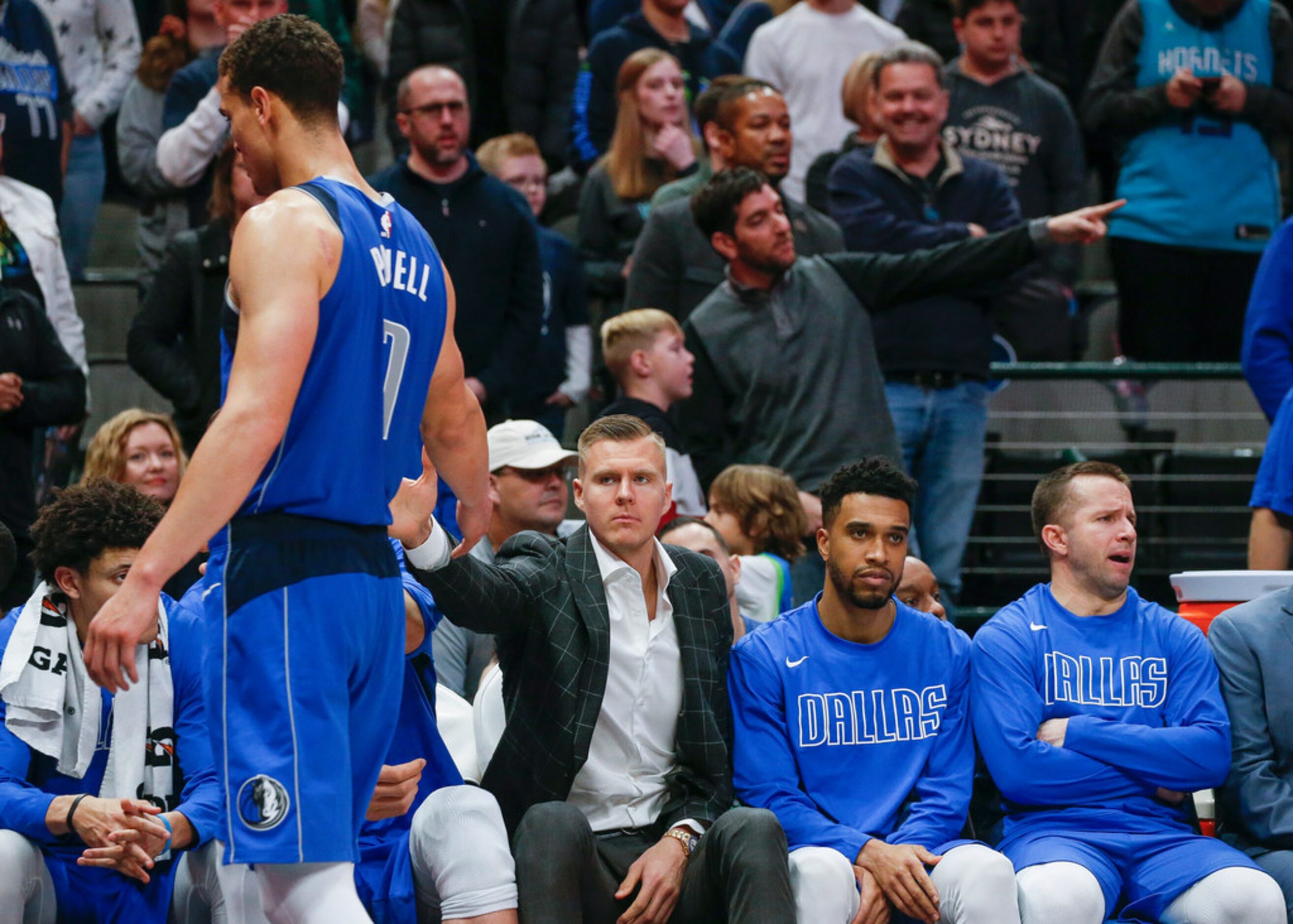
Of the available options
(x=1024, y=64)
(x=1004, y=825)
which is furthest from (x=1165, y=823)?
(x=1024, y=64)

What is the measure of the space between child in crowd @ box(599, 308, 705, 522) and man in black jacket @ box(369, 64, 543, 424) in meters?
0.82

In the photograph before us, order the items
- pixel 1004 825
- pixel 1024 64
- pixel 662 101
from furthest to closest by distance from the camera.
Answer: pixel 1024 64, pixel 662 101, pixel 1004 825

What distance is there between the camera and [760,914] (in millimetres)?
4113

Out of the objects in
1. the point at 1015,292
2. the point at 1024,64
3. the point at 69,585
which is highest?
the point at 1024,64

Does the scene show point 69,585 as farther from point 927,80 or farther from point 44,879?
point 927,80

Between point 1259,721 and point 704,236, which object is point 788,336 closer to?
point 704,236

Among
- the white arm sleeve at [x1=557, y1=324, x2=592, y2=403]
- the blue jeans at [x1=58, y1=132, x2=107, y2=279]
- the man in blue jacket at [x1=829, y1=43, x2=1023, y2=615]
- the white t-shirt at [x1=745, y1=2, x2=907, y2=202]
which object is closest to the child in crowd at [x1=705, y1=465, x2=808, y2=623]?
the man in blue jacket at [x1=829, y1=43, x2=1023, y2=615]

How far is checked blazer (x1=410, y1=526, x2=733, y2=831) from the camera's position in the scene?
4.47 m

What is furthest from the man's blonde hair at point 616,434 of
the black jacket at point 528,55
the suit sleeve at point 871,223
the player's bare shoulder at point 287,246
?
the black jacket at point 528,55

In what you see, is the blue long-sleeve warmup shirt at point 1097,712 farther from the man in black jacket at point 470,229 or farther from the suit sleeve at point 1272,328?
the man in black jacket at point 470,229

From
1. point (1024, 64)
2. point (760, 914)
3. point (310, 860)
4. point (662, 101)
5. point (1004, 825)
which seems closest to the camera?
point (310, 860)

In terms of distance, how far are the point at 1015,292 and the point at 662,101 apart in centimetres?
186

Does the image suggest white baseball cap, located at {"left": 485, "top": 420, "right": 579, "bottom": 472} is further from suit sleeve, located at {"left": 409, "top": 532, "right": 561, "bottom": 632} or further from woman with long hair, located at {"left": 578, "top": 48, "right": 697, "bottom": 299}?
woman with long hair, located at {"left": 578, "top": 48, "right": 697, "bottom": 299}

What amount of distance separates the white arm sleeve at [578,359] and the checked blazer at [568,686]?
3176 mm
